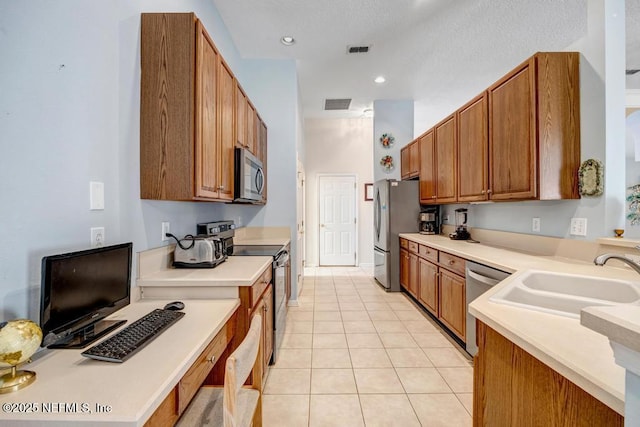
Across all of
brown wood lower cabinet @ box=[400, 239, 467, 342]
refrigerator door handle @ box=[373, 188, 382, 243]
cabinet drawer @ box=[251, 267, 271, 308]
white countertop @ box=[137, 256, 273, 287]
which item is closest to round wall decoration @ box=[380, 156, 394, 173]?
refrigerator door handle @ box=[373, 188, 382, 243]

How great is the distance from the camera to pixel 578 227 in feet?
6.80

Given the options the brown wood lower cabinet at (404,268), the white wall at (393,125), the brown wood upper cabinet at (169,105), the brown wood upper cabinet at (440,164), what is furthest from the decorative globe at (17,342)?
the white wall at (393,125)

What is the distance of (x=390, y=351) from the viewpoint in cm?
258

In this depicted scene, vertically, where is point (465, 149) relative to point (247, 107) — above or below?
below

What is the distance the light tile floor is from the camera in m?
1.80

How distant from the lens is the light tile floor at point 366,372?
70.8 inches

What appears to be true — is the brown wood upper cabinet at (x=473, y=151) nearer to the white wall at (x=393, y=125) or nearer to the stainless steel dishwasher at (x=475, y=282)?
the stainless steel dishwasher at (x=475, y=282)

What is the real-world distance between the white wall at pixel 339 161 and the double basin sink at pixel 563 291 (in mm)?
4689

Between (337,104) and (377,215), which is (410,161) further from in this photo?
(337,104)

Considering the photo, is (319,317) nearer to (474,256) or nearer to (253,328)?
(474,256)

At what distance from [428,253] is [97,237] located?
3.01 metres

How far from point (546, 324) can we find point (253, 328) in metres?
1.01

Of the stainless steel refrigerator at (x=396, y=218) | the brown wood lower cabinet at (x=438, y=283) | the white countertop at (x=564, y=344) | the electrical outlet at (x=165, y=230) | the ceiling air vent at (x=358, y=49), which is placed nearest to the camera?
the white countertop at (x=564, y=344)

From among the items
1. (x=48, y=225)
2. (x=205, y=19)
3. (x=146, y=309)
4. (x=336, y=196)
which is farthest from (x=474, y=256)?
(x=336, y=196)
